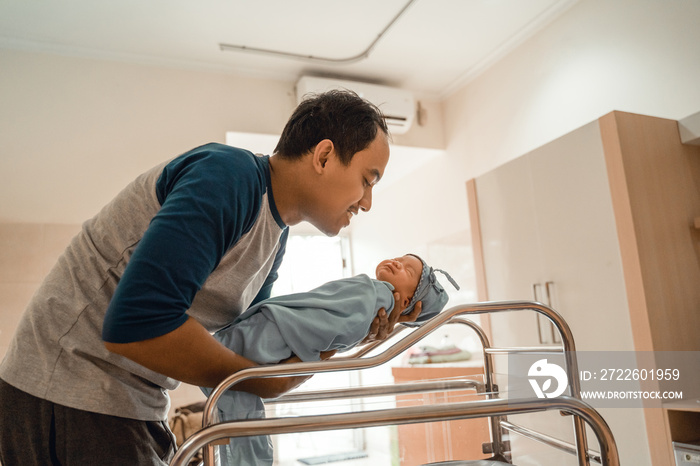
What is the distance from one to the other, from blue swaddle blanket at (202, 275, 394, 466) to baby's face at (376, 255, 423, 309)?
27 cm

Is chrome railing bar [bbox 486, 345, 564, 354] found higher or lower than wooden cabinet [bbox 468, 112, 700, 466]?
lower

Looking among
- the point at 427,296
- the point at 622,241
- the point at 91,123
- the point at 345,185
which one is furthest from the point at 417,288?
the point at 91,123

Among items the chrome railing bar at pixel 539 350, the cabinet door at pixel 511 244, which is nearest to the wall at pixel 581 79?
the cabinet door at pixel 511 244

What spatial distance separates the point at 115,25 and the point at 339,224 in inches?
101

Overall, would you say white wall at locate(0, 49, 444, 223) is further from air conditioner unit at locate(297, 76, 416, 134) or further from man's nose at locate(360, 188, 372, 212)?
man's nose at locate(360, 188, 372, 212)

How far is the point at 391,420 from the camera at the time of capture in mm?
875

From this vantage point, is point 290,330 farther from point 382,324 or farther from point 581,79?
point 581,79

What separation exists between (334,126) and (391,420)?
58 cm

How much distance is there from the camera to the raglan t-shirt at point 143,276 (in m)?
0.72

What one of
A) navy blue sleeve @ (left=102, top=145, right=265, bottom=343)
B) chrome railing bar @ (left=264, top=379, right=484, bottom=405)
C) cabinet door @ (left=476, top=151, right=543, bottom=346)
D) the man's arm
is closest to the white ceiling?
cabinet door @ (left=476, top=151, right=543, bottom=346)

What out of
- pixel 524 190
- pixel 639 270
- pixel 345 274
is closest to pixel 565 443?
pixel 639 270

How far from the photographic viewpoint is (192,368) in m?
0.81

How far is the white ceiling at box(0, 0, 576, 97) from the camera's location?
285 centimetres

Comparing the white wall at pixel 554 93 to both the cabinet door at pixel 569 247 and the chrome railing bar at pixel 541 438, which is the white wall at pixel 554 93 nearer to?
the cabinet door at pixel 569 247
